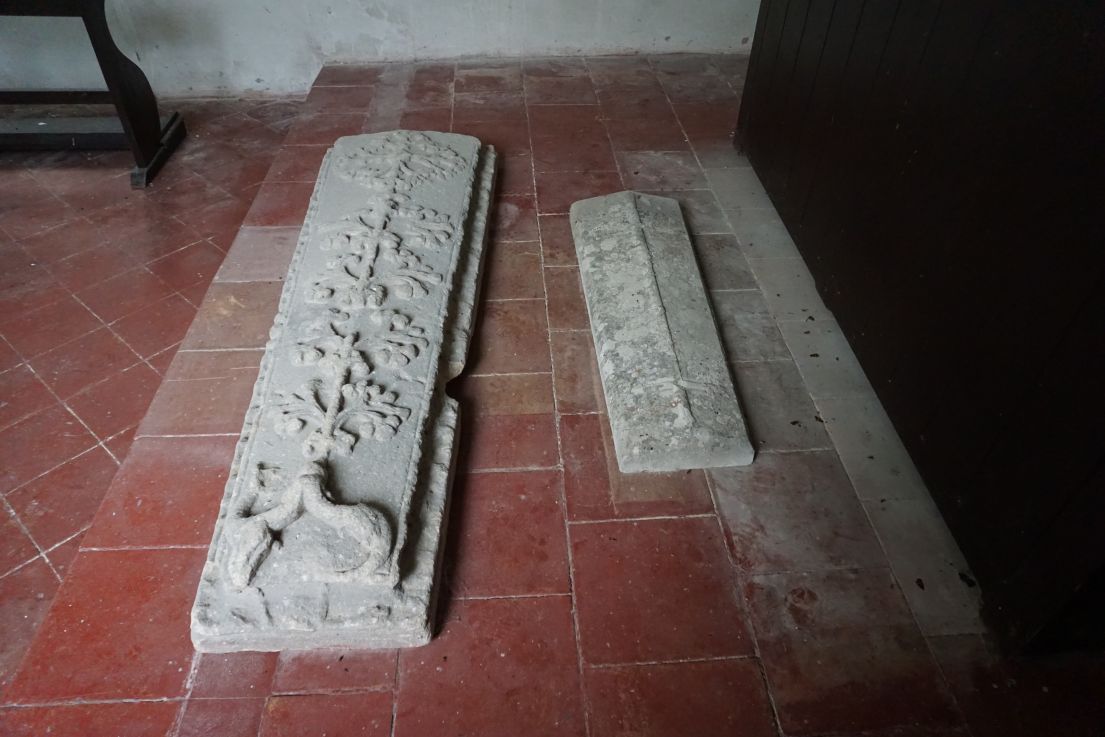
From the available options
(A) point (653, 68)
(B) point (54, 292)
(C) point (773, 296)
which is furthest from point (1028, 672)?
(A) point (653, 68)

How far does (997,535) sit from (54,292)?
12.5 ft

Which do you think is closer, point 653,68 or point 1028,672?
point 1028,672

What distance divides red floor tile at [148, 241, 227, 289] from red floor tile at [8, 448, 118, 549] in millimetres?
1086

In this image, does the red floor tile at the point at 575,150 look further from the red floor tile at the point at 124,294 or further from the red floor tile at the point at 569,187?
the red floor tile at the point at 124,294

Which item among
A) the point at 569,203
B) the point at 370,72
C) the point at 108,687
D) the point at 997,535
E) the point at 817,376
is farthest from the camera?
the point at 370,72

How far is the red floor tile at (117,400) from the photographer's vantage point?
262 centimetres

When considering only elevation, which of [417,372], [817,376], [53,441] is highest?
[417,372]

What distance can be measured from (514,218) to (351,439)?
5.75 feet

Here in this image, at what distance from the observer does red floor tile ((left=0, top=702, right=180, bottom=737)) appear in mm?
1720

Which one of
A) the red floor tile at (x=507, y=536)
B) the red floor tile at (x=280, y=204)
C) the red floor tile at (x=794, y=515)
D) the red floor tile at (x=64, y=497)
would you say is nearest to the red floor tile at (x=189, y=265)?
the red floor tile at (x=280, y=204)

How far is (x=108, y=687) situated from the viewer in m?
1.80

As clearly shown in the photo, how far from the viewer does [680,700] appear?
1.79m

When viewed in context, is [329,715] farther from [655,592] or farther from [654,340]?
[654,340]

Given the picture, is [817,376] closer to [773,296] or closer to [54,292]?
[773,296]
